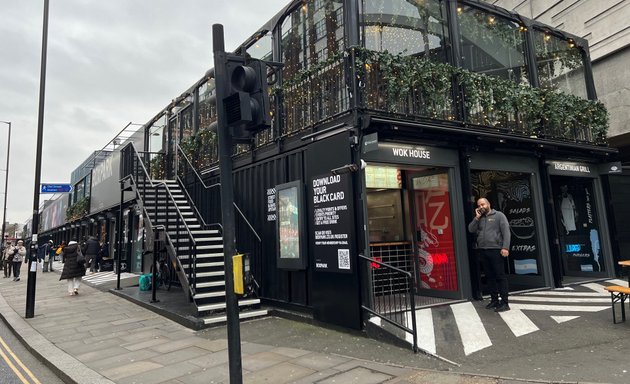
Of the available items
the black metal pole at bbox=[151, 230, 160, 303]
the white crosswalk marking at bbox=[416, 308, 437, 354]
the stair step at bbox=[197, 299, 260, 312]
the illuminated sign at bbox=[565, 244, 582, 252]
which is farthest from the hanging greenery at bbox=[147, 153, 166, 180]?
the illuminated sign at bbox=[565, 244, 582, 252]

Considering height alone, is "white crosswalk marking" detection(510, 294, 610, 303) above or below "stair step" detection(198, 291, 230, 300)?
below

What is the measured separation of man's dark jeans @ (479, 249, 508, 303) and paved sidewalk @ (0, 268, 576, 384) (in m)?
3.02

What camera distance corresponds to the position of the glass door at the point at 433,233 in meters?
8.05

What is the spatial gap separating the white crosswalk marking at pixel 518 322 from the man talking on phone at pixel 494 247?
0.61 ft

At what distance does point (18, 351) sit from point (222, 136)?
20.0ft

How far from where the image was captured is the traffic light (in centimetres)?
361

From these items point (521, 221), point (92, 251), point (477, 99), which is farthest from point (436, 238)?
Result: point (92, 251)

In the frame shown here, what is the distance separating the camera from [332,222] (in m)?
6.98

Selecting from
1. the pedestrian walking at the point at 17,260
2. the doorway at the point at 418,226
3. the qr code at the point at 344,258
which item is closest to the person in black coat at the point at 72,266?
the pedestrian walking at the point at 17,260

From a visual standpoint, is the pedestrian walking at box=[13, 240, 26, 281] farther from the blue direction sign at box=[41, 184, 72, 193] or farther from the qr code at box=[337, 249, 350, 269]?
the qr code at box=[337, 249, 350, 269]

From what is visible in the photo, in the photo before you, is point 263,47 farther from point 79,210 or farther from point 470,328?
point 79,210

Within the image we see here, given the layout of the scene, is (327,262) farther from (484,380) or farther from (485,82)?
(485,82)

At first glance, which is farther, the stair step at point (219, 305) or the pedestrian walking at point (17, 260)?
the pedestrian walking at point (17, 260)

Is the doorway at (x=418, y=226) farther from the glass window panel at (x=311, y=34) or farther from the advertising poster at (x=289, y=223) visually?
the glass window panel at (x=311, y=34)
